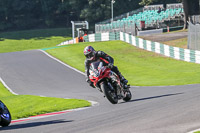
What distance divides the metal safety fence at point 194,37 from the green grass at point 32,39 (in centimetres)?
3847

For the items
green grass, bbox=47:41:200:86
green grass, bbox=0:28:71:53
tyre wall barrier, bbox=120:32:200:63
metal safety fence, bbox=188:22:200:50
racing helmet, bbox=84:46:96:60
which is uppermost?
racing helmet, bbox=84:46:96:60

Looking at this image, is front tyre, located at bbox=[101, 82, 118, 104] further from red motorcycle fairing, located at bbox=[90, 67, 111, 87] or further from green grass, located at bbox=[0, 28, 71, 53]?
green grass, located at bbox=[0, 28, 71, 53]

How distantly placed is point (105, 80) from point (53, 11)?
76.1 metres

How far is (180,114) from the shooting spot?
30.8 feet

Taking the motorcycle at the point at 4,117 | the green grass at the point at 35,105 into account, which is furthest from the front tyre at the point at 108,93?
the motorcycle at the point at 4,117

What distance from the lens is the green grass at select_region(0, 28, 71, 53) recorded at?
71000 mm

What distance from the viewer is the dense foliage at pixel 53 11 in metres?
82.1

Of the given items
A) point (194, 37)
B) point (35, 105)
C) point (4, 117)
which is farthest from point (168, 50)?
point (4, 117)

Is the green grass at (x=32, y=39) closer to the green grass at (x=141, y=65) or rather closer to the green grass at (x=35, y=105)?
the green grass at (x=141, y=65)

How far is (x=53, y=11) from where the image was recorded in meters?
87.4

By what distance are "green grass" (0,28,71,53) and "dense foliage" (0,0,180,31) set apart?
15.0ft

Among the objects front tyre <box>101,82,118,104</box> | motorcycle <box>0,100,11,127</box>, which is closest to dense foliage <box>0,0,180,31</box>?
front tyre <box>101,82,118,104</box>

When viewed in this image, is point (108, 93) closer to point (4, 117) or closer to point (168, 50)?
point (4, 117)

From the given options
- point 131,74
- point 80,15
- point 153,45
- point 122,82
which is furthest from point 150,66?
point 80,15
